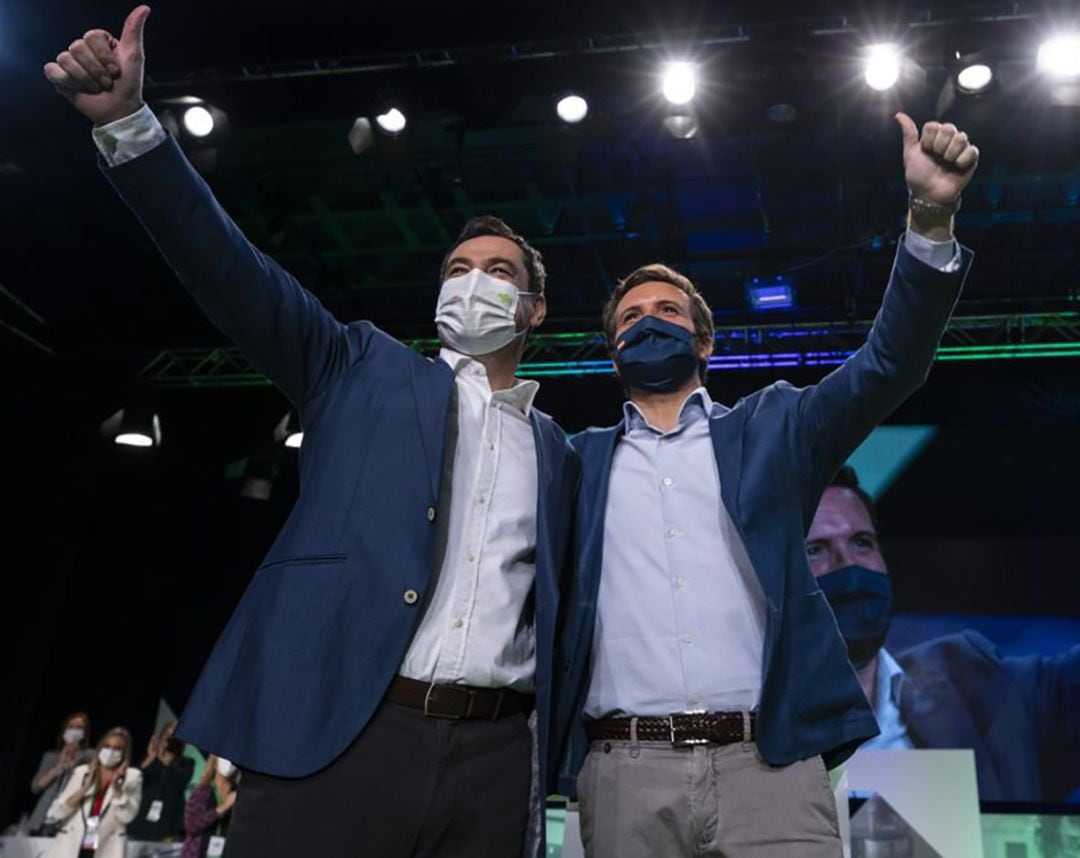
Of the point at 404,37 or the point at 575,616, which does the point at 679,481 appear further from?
the point at 404,37

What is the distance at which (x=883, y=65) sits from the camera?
18.9 feet

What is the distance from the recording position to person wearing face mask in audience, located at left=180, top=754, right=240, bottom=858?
7.26 meters

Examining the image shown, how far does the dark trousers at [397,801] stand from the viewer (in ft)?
5.28

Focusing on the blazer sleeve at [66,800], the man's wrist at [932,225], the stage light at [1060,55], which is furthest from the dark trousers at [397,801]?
the blazer sleeve at [66,800]

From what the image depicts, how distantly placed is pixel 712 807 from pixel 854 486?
21.7 feet

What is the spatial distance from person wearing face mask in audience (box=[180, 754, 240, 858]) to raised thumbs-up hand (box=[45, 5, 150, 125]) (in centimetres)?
641

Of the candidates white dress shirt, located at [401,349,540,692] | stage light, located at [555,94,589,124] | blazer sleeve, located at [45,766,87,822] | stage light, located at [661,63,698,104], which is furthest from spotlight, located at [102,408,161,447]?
white dress shirt, located at [401,349,540,692]

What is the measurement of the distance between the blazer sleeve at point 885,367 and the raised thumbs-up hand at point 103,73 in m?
1.39

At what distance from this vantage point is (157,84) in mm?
6227

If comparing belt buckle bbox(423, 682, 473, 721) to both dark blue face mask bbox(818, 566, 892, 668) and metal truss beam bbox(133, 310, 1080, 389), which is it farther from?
metal truss beam bbox(133, 310, 1080, 389)

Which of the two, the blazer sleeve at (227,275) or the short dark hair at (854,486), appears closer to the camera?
the blazer sleeve at (227,275)

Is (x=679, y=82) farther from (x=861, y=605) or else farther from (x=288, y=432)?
(x=288, y=432)

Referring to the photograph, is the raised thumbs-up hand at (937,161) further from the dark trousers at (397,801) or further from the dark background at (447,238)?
the dark background at (447,238)

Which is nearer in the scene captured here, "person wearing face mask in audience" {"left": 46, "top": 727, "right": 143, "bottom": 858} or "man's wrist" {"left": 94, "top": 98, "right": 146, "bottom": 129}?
"man's wrist" {"left": 94, "top": 98, "right": 146, "bottom": 129}
